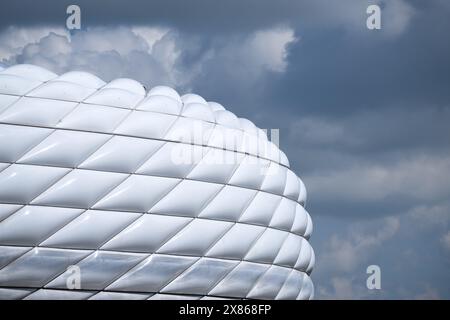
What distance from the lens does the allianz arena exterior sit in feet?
45.7

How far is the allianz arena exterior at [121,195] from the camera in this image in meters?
13.9

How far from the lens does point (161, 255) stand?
14773mm

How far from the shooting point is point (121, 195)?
14391 millimetres

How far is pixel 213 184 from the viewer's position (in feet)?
50.6

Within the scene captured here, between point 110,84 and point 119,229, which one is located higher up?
point 110,84

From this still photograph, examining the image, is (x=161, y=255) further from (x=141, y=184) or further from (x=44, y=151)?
(x=44, y=151)

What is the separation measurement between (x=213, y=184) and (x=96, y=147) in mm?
2556
